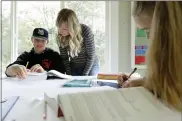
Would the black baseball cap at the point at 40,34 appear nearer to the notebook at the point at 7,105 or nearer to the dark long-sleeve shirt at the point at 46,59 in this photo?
the dark long-sleeve shirt at the point at 46,59

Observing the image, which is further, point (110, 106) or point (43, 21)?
point (43, 21)

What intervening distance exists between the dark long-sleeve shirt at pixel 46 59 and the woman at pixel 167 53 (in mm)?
1077

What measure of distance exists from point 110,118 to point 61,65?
1173 millimetres

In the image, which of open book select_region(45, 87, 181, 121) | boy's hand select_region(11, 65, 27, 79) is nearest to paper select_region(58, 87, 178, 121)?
open book select_region(45, 87, 181, 121)

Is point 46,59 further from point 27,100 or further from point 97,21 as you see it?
point 97,21

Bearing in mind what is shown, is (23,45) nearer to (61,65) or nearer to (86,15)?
(86,15)

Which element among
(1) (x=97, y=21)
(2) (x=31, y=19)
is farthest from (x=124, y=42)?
(2) (x=31, y=19)

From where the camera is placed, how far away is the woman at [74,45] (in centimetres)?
161

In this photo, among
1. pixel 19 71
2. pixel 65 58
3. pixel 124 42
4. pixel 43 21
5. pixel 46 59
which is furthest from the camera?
pixel 43 21

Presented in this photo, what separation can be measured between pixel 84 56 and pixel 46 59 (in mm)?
297

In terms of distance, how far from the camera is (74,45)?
5.31 feet

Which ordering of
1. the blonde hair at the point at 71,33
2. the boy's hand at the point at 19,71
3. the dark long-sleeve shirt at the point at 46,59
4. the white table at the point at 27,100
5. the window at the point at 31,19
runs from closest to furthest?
1. the white table at the point at 27,100
2. the boy's hand at the point at 19,71
3. the dark long-sleeve shirt at the point at 46,59
4. the blonde hair at the point at 71,33
5. the window at the point at 31,19

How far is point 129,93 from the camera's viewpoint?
1.55ft

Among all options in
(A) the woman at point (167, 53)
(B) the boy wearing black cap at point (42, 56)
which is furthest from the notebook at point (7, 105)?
(B) the boy wearing black cap at point (42, 56)
